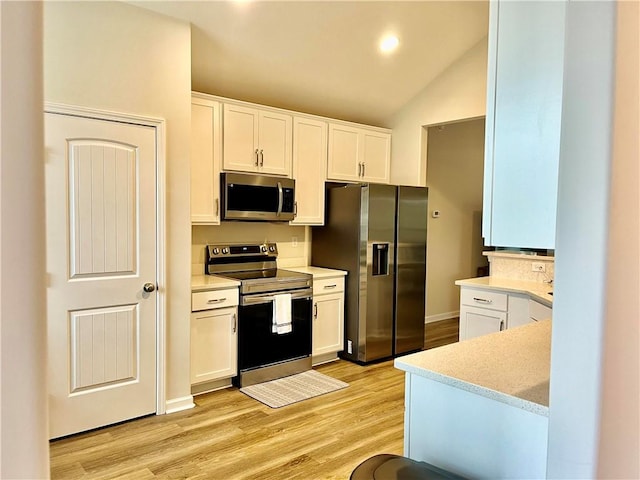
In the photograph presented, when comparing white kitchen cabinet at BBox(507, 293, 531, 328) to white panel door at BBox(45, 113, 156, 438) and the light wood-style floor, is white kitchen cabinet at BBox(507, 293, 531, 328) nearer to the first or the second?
the light wood-style floor

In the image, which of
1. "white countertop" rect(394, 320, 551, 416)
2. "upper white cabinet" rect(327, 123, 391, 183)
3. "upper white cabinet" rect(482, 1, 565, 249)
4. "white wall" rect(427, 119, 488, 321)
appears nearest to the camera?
"upper white cabinet" rect(482, 1, 565, 249)

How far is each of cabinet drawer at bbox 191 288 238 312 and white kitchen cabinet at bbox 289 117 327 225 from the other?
106cm

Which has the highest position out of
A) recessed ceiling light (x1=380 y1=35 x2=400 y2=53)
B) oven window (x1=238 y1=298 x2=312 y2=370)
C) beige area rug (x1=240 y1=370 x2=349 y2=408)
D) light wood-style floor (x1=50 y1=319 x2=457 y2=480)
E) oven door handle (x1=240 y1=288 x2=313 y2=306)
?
recessed ceiling light (x1=380 y1=35 x2=400 y2=53)

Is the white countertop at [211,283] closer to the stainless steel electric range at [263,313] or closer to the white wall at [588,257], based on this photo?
the stainless steel electric range at [263,313]

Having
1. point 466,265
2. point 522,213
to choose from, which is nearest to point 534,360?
point 522,213

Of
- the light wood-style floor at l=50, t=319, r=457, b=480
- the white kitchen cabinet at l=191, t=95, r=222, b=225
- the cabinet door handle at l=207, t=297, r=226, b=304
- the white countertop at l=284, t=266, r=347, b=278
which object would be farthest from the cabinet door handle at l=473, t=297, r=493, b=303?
the white kitchen cabinet at l=191, t=95, r=222, b=225

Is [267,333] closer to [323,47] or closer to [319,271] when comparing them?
[319,271]

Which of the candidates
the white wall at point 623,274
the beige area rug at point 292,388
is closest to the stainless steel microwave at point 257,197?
the beige area rug at point 292,388

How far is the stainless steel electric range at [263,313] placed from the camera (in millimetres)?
3781

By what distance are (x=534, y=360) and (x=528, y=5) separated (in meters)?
1.19

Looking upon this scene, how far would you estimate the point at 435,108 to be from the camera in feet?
16.0

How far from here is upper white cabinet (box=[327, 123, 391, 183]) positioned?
15.5 ft

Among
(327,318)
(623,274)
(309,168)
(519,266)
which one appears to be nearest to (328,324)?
(327,318)

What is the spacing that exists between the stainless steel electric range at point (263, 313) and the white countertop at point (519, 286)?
142 centimetres
